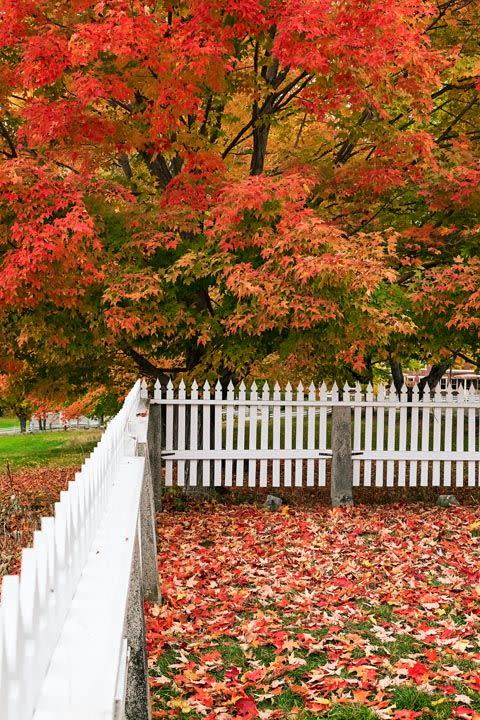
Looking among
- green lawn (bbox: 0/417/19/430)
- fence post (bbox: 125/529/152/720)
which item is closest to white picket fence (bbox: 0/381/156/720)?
fence post (bbox: 125/529/152/720)

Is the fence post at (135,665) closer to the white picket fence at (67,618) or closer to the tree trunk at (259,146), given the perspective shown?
the white picket fence at (67,618)

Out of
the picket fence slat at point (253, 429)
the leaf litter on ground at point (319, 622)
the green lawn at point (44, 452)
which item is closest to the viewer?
the leaf litter on ground at point (319, 622)

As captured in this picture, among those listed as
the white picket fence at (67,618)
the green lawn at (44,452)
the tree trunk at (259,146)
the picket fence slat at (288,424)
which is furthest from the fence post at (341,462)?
the green lawn at (44,452)

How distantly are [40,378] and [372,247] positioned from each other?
5.72 metres

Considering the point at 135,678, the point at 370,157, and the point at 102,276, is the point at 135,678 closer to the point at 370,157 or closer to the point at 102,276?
the point at 102,276

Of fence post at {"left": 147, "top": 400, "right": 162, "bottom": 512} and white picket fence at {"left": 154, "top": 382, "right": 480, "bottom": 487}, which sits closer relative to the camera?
fence post at {"left": 147, "top": 400, "right": 162, "bottom": 512}

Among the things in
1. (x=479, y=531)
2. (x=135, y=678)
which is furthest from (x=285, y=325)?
(x=135, y=678)

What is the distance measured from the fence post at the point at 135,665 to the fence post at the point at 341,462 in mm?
7221

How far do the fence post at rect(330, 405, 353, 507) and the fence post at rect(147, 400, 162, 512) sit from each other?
2.27 metres

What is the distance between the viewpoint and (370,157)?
11445 mm

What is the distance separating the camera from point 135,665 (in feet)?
10.5

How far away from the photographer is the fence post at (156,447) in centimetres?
1002

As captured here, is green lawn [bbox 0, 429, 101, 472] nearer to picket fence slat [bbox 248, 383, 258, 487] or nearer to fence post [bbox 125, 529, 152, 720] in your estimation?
picket fence slat [bbox 248, 383, 258, 487]

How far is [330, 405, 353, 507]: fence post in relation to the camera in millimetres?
10555
